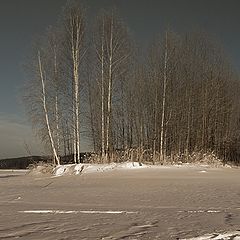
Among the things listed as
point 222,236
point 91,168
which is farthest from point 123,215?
point 91,168

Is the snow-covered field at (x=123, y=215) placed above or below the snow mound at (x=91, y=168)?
below

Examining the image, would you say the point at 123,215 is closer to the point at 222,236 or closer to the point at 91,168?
the point at 222,236

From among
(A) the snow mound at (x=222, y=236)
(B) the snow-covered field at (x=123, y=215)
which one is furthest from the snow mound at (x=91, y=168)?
(A) the snow mound at (x=222, y=236)

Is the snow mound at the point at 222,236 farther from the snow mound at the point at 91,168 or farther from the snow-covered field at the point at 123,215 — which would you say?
the snow mound at the point at 91,168

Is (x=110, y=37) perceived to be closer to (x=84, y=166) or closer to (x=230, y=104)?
(x=84, y=166)

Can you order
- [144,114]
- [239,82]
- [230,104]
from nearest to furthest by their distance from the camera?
[144,114]
[230,104]
[239,82]

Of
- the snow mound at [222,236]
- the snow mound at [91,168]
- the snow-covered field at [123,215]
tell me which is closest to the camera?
the snow mound at [222,236]

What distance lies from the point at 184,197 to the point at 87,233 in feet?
18.5

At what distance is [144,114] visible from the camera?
3203cm

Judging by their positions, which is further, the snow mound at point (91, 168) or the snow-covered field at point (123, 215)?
the snow mound at point (91, 168)

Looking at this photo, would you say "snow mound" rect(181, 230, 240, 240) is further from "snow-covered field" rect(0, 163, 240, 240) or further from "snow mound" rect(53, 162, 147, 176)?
"snow mound" rect(53, 162, 147, 176)

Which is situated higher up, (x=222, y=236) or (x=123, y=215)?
(x=123, y=215)

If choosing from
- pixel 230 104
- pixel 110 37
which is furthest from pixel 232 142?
pixel 110 37

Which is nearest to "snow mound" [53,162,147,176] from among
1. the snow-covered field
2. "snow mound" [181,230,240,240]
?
the snow-covered field
